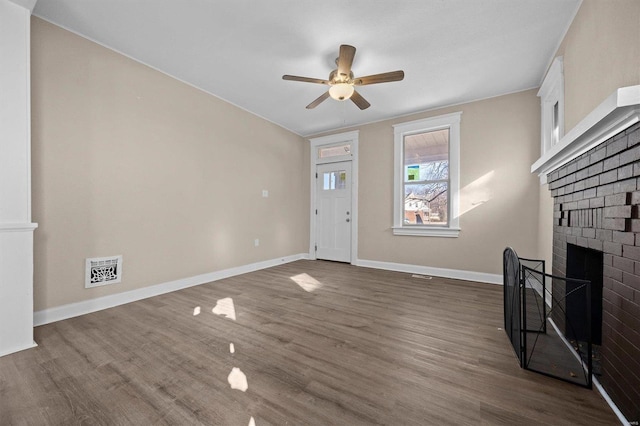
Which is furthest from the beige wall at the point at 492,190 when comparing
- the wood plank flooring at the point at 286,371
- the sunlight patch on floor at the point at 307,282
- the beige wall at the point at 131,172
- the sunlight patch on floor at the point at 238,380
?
the sunlight patch on floor at the point at 238,380

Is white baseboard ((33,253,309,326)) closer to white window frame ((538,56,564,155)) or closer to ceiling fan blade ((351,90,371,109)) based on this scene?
ceiling fan blade ((351,90,371,109))

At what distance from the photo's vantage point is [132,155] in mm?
2826

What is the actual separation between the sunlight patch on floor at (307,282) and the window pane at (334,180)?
1962 mm

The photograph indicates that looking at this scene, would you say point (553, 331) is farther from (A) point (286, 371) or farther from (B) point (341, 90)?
(B) point (341, 90)

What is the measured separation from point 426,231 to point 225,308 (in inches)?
124

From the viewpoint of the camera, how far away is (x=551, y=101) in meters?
3.09

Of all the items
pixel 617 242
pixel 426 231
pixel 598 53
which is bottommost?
pixel 426 231

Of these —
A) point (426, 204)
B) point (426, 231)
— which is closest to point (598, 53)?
point (426, 204)

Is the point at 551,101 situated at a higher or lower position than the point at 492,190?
higher

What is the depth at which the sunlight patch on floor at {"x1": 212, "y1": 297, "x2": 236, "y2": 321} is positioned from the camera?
245 centimetres

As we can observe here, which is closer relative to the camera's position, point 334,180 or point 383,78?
point 383,78

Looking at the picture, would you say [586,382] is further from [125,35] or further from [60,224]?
[125,35]

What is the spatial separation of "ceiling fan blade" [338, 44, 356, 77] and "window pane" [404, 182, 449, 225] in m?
2.41

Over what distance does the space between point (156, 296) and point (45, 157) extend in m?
1.68
